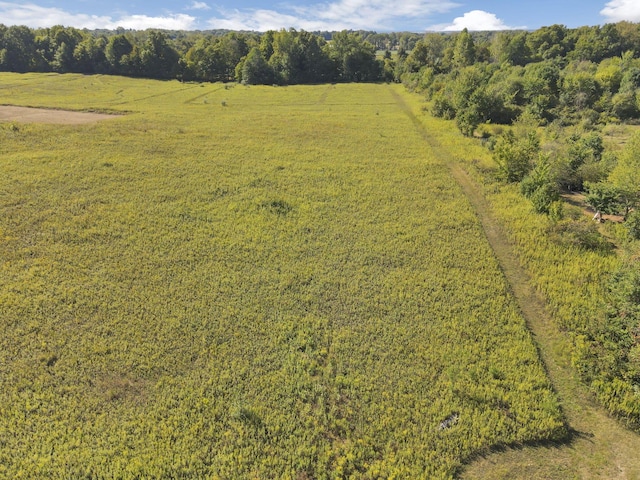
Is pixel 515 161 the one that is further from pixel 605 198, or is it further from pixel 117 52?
pixel 117 52

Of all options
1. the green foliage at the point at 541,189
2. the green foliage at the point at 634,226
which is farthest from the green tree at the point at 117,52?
the green foliage at the point at 634,226

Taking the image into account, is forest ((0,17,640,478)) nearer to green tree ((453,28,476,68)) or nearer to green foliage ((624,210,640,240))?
green foliage ((624,210,640,240))

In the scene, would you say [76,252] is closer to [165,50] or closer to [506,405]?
A: [506,405]

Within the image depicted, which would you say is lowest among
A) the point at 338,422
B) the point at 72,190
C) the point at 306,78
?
the point at 338,422

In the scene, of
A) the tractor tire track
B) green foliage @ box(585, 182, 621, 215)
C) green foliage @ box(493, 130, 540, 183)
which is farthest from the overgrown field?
green foliage @ box(585, 182, 621, 215)

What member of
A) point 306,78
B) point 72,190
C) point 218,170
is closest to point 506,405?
point 218,170
